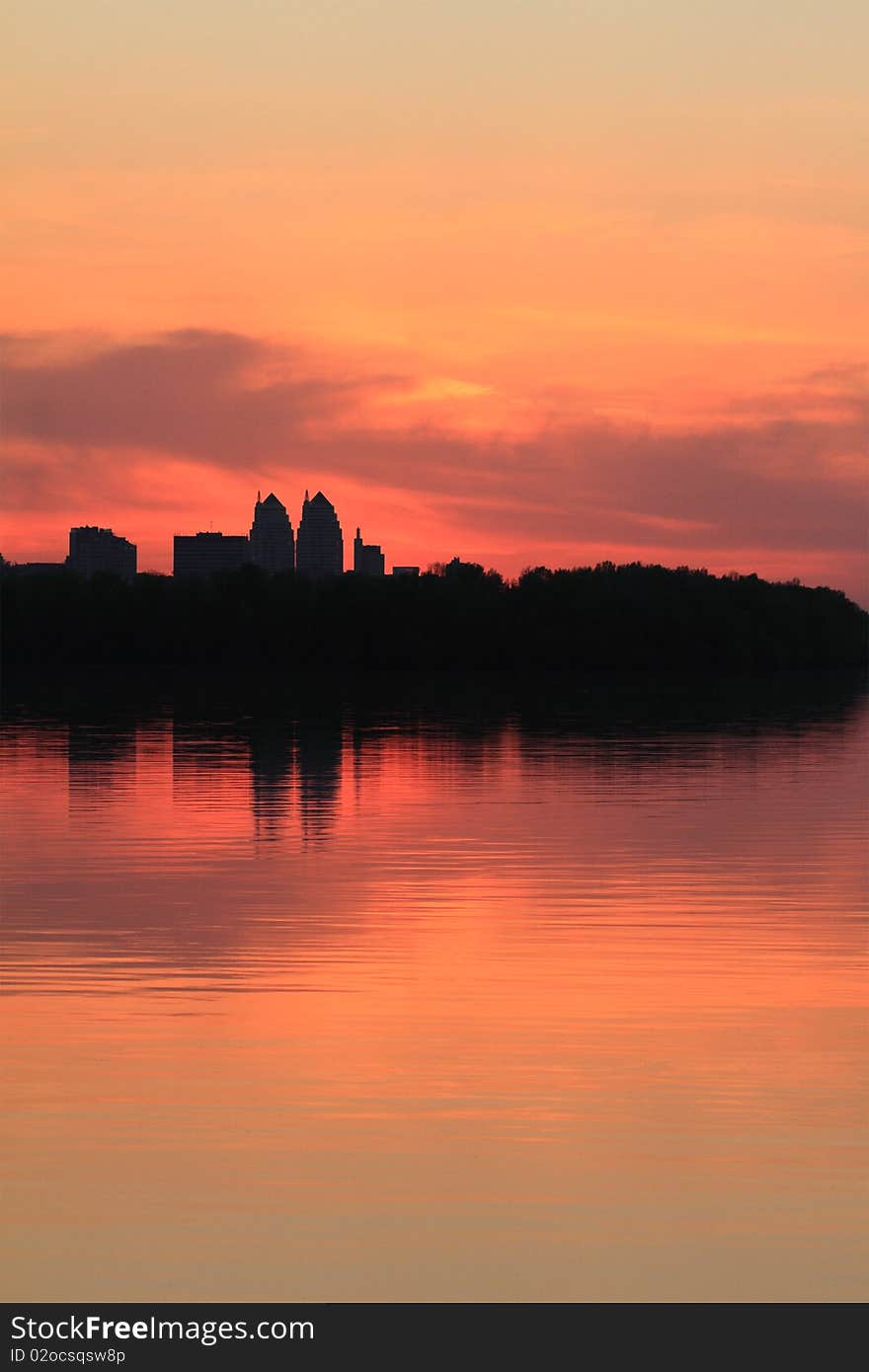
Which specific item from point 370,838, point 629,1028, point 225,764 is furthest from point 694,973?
point 225,764

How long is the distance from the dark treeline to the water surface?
111721mm

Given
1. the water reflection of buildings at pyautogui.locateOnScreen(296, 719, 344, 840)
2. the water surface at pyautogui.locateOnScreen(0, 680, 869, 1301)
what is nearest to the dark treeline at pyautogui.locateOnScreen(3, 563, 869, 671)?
the water reflection of buildings at pyautogui.locateOnScreen(296, 719, 344, 840)

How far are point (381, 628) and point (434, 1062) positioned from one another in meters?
125

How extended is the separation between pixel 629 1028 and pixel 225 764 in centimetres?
2278

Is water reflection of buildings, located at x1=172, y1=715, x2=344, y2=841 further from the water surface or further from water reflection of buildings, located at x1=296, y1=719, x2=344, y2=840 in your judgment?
the water surface

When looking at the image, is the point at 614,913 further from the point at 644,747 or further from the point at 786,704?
the point at 786,704

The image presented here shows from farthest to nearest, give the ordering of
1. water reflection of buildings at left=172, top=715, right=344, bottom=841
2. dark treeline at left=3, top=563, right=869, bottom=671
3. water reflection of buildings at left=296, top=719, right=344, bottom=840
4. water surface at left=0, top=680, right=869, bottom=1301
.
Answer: dark treeline at left=3, top=563, right=869, bottom=671, water reflection of buildings at left=172, top=715, right=344, bottom=841, water reflection of buildings at left=296, top=719, right=344, bottom=840, water surface at left=0, top=680, right=869, bottom=1301

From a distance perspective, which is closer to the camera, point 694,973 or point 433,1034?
point 433,1034

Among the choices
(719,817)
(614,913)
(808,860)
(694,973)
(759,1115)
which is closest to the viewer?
(759,1115)

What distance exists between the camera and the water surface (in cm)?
746

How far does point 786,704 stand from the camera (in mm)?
71375

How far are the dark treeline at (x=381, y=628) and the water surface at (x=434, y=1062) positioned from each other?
112 meters

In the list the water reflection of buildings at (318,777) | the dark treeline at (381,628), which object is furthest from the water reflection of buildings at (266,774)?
the dark treeline at (381,628)
